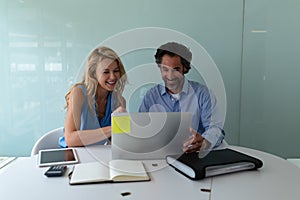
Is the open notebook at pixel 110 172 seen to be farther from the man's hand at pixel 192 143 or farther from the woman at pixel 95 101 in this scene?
the woman at pixel 95 101

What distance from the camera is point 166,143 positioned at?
4.59 feet

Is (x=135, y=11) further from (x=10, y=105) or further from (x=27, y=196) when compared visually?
(x=27, y=196)

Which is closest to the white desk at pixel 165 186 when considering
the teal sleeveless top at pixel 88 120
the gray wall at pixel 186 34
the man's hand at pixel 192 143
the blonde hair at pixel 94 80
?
the man's hand at pixel 192 143

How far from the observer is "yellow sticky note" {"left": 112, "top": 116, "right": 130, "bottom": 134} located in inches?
52.9

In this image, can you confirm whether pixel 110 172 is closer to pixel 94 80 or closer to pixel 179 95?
pixel 94 80

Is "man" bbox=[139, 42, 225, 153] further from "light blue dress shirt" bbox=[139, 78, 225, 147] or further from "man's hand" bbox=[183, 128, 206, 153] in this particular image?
"man's hand" bbox=[183, 128, 206, 153]

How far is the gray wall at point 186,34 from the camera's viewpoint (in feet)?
8.04

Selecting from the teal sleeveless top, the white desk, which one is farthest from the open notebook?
the teal sleeveless top

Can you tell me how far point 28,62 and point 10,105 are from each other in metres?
0.40

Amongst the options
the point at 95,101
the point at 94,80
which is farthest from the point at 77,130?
the point at 94,80

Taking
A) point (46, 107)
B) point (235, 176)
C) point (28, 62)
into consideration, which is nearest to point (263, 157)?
point (235, 176)

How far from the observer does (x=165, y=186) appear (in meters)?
1.09

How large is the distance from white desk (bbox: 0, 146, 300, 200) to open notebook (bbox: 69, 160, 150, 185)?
3 cm

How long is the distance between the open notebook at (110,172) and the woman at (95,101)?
37cm
